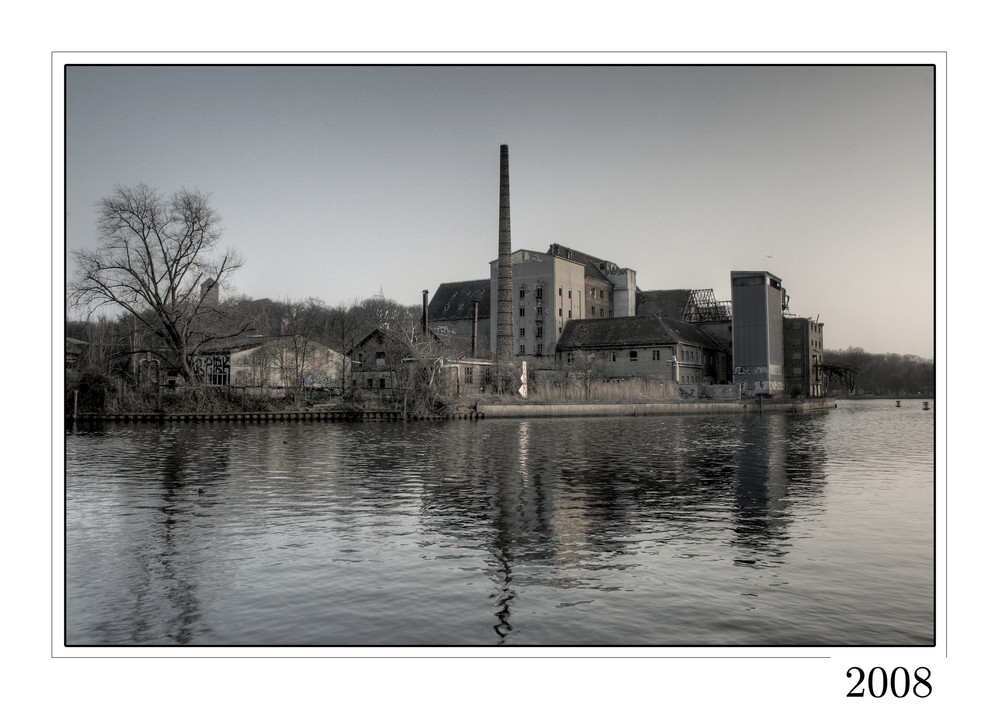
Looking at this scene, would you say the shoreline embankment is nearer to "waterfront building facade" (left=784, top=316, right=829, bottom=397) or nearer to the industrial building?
the industrial building

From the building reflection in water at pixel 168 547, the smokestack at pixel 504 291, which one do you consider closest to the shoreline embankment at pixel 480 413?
the smokestack at pixel 504 291

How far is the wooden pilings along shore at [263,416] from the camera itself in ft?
140

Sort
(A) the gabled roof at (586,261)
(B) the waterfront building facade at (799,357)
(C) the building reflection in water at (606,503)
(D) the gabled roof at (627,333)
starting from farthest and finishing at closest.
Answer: (A) the gabled roof at (586,261) → (B) the waterfront building facade at (799,357) → (D) the gabled roof at (627,333) → (C) the building reflection in water at (606,503)

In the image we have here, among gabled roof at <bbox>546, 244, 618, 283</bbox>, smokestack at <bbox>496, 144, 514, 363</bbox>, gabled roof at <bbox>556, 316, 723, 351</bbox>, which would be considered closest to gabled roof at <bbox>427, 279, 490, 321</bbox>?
gabled roof at <bbox>546, 244, 618, 283</bbox>

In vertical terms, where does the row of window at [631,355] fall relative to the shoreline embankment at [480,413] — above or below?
above

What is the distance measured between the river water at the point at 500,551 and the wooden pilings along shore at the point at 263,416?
20.4 m

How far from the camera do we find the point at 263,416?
4419 cm

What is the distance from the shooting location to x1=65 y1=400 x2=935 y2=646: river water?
308 inches

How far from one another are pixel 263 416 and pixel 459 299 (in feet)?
149

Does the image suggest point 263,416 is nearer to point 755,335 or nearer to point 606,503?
point 606,503

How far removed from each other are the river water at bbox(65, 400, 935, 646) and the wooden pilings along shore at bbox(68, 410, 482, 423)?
2039 centimetres

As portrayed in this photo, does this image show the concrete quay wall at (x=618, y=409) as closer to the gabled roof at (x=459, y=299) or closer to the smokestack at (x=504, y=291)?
the smokestack at (x=504, y=291)

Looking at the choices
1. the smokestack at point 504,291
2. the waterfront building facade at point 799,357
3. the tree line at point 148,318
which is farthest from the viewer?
the waterfront building facade at point 799,357
